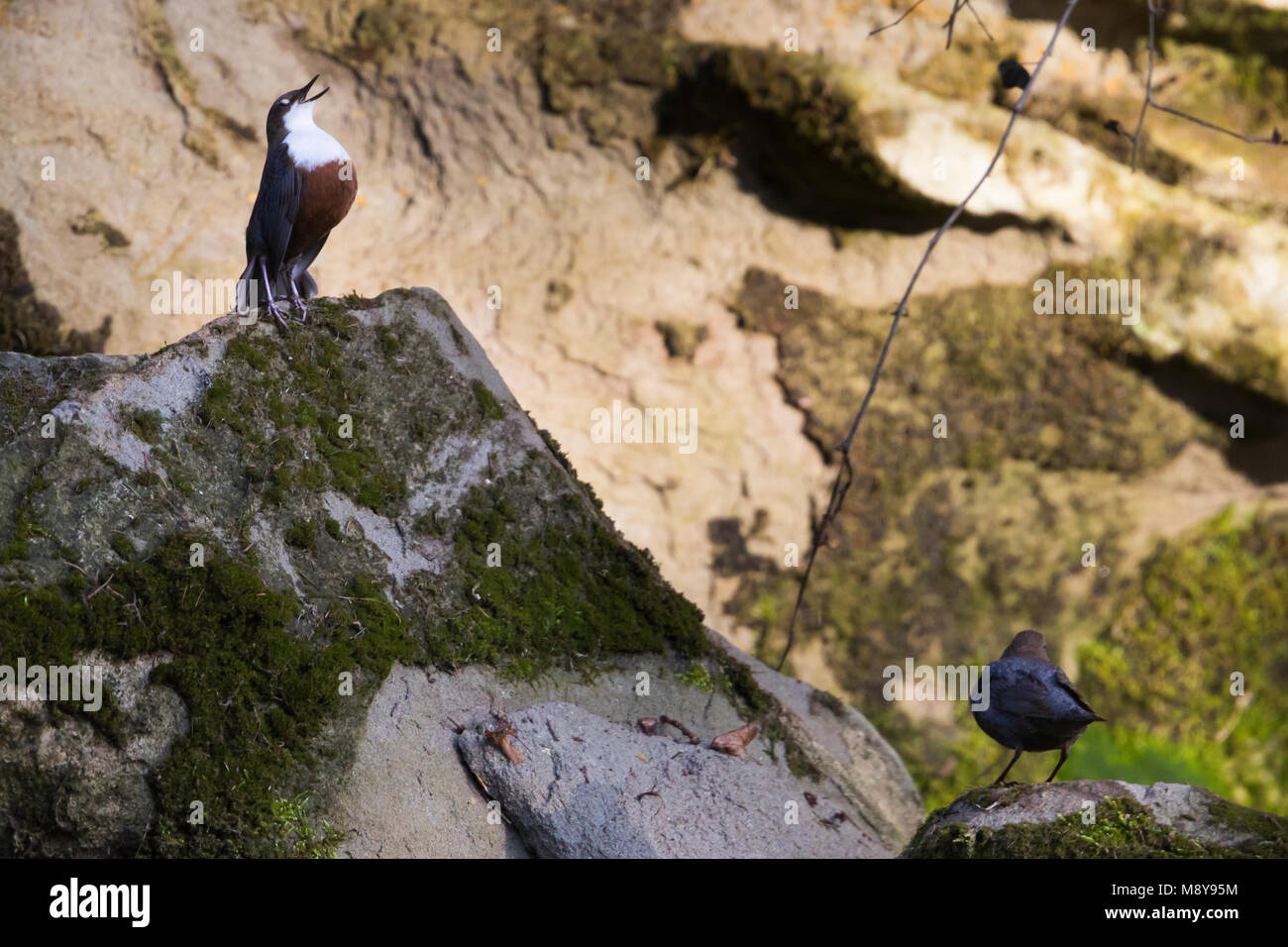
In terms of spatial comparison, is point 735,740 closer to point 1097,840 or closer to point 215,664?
point 1097,840

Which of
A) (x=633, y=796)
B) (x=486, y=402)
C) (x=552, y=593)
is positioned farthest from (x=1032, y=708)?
(x=486, y=402)

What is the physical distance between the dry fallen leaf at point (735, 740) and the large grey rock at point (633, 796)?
32mm

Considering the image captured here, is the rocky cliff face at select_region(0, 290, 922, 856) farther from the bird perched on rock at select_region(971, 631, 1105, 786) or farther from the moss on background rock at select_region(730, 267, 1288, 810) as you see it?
the moss on background rock at select_region(730, 267, 1288, 810)

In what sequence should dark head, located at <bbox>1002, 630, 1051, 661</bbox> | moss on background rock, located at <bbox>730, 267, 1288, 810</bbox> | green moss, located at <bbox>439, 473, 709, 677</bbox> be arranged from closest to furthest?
1. green moss, located at <bbox>439, 473, 709, 677</bbox>
2. dark head, located at <bbox>1002, 630, 1051, 661</bbox>
3. moss on background rock, located at <bbox>730, 267, 1288, 810</bbox>

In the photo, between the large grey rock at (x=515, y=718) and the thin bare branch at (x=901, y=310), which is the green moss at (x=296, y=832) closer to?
the large grey rock at (x=515, y=718)

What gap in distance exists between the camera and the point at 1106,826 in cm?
373

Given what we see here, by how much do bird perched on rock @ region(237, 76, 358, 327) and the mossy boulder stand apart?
3064mm

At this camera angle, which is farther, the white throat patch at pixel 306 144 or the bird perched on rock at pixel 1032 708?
the white throat patch at pixel 306 144

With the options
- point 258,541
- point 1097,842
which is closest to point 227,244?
point 258,541

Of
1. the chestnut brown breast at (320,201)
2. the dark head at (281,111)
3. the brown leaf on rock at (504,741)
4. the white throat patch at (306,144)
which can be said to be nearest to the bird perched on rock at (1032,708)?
the brown leaf on rock at (504,741)

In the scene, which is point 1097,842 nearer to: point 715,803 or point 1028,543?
point 715,803

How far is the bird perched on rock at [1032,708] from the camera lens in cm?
412

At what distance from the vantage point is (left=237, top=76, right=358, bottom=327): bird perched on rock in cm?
456

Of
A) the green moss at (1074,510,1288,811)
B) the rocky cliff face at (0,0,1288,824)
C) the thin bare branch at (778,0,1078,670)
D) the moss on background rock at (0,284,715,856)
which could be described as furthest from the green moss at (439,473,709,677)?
the green moss at (1074,510,1288,811)
